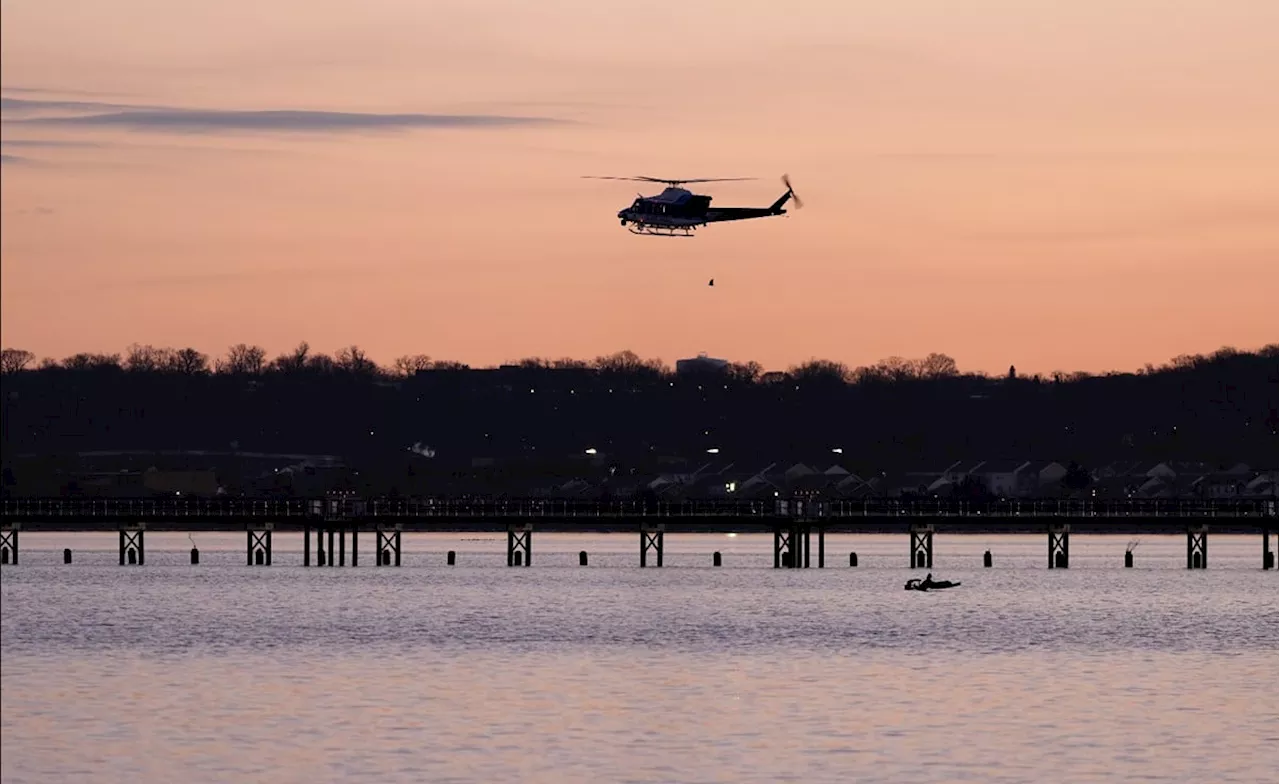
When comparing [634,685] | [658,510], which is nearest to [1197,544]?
[658,510]

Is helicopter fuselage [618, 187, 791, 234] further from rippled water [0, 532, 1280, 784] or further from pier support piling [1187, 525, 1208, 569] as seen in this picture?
pier support piling [1187, 525, 1208, 569]

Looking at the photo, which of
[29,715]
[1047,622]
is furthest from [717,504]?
[29,715]

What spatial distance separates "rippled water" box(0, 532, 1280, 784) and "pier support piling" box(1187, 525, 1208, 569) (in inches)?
532

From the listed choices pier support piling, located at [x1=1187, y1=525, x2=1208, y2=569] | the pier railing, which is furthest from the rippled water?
pier support piling, located at [x1=1187, y1=525, x2=1208, y2=569]

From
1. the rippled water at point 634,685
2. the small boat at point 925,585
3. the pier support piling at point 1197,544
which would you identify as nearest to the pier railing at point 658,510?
the pier support piling at point 1197,544

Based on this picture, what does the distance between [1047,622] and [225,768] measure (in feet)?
192

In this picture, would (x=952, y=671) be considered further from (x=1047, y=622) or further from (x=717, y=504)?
(x=717, y=504)

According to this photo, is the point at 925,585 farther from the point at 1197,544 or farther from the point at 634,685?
the point at 634,685

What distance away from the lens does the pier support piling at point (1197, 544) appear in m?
147

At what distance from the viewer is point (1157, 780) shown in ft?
178

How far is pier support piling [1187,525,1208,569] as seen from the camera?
5802 inches

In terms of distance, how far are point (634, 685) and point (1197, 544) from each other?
86.3m

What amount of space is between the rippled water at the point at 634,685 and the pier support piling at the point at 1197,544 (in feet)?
44.3

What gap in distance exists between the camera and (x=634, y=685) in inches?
2963
